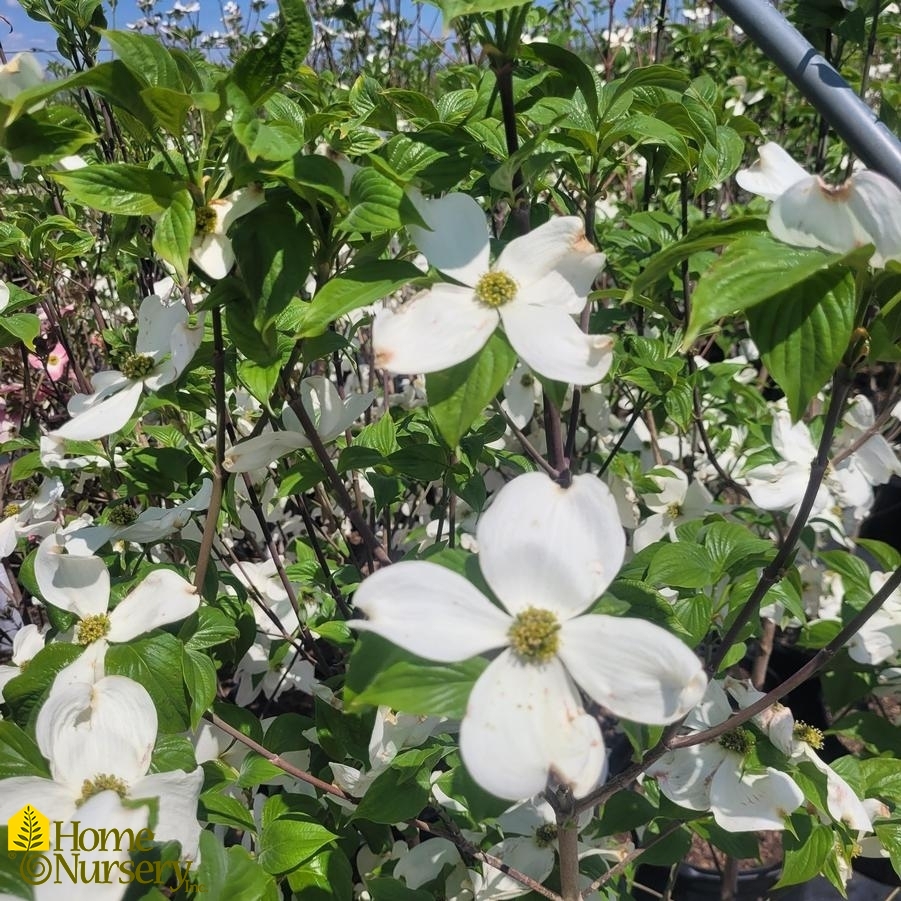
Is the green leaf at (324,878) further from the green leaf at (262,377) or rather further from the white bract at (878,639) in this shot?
the white bract at (878,639)

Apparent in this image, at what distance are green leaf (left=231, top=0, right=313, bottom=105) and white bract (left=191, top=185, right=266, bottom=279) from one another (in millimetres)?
62

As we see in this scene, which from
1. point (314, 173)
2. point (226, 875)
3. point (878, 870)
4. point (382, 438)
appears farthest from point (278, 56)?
point (878, 870)

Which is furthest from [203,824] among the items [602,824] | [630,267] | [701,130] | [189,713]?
[630,267]

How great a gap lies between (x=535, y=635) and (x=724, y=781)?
42 centimetres

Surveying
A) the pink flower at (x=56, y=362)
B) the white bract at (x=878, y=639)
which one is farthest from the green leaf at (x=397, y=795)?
the pink flower at (x=56, y=362)

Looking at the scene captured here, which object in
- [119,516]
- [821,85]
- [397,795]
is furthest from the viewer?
[119,516]

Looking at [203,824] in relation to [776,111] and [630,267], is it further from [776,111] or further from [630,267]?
[776,111]

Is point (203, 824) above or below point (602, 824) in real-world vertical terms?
above

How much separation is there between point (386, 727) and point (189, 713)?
0.19 m

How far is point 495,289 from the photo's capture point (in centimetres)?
52

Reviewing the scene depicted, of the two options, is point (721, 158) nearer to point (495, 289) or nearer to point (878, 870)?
point (495, 289)

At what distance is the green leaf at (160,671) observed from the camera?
0.63 m

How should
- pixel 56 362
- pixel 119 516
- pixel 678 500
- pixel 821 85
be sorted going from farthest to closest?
pixel 56 362
pixel 678 500
pixel 119 516
pixel 821 85

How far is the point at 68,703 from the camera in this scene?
549 millimetres
